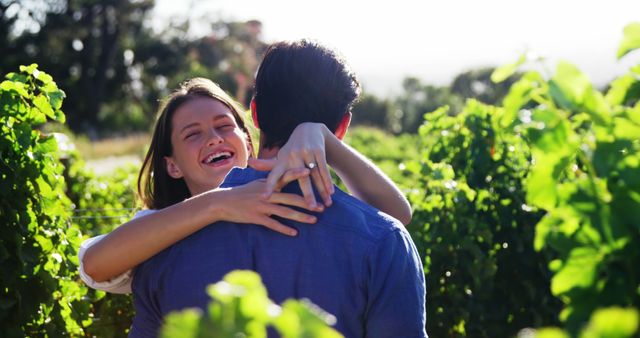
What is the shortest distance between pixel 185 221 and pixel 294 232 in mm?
298

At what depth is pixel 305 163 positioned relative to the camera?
81.6 inches

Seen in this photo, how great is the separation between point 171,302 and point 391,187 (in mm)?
729

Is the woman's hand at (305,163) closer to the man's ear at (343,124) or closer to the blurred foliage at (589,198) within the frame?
the man's ear at (343,124)

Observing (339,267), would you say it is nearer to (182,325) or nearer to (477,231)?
(182,325)

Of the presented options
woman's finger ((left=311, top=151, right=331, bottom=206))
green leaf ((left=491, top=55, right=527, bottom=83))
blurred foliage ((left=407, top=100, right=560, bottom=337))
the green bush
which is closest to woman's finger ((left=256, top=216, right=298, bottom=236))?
woman's finger ((left=311, top=151, right=331, bottom=206))

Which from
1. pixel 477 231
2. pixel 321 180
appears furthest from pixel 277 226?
pixel 477 231

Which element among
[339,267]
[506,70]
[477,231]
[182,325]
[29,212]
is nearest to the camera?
[182,325]

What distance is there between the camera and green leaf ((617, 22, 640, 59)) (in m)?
1.33

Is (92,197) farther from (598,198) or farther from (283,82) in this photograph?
(598,198)

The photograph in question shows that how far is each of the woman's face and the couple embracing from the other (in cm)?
68

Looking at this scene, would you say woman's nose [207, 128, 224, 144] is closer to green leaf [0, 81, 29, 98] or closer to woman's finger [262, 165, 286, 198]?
green leaf [0, 81, 29, 98]

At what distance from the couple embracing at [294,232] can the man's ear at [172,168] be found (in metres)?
0.83

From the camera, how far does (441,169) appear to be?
13.7 feet

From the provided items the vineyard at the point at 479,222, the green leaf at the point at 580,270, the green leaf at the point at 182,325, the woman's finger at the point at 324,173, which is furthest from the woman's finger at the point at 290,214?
the green leaf at the point at 182,325
